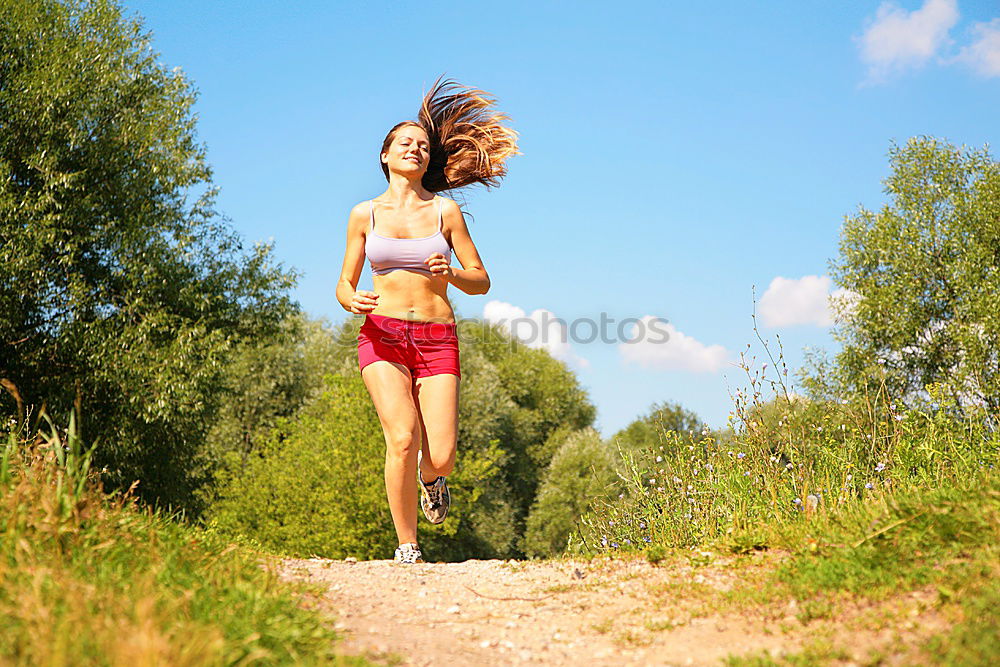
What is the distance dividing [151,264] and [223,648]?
12.8 metres

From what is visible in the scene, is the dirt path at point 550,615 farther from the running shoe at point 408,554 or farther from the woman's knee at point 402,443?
the woman's knee at point 402,443

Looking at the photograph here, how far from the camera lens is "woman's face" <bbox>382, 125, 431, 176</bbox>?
5.94 meters

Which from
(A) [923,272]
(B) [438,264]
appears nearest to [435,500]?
(B) [438,264]

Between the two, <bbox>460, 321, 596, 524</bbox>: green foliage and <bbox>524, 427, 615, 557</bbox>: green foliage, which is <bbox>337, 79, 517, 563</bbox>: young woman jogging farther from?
<bbox>460, 321, 596, 524</bbox>: green foliage

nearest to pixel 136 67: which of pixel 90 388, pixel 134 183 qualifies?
pixel 134 183

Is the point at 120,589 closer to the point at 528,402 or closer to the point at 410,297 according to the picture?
the point at 410,297

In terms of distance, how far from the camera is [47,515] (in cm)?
314

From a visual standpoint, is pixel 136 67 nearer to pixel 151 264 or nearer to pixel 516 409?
pixel 151 264

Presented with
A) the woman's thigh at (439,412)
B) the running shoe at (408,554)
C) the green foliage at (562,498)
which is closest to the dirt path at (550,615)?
the running shoe at (408,554)

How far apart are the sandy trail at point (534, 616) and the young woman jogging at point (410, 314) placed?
99 cm

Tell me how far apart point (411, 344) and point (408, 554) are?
146 centimetres

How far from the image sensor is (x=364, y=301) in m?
5.15

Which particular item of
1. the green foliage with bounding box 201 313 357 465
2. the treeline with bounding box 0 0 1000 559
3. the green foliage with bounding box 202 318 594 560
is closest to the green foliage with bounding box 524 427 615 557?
the green foliage with bounding box 202 318 594 560

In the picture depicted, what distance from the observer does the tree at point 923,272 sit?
17297 millimetres
